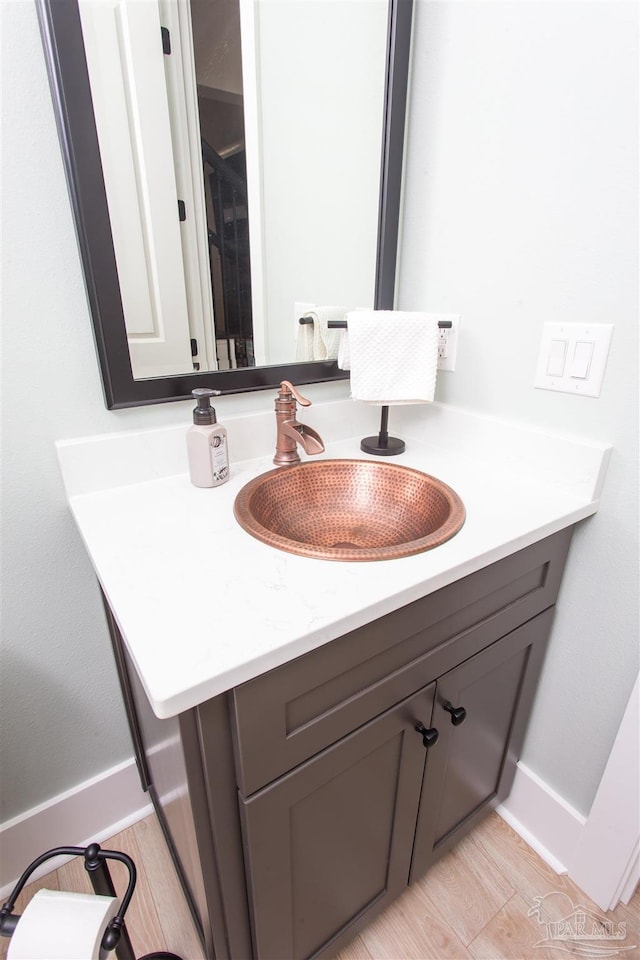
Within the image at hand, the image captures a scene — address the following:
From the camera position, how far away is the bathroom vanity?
0.55 metres

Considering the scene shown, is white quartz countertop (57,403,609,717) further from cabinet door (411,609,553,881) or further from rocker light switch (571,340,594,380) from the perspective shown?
cabinet door (411,609,553,881)

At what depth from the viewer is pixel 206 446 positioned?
2.78 ft

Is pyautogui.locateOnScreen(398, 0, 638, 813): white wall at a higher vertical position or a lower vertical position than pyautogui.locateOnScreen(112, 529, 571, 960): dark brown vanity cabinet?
higher

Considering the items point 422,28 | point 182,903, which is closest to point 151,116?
point 422,28

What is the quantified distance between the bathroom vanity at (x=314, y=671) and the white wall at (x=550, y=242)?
0.07m

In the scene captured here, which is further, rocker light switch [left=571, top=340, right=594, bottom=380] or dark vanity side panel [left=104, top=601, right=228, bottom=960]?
rocker light switch [left=571, top=340, right=594, bottom=380]

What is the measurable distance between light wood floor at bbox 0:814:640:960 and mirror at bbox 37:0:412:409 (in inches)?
42.3

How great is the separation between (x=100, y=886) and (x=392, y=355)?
1.02 meters

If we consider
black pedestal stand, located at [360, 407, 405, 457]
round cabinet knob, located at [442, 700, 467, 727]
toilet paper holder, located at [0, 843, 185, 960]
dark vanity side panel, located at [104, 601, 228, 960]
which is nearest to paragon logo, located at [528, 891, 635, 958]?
round cabinet knob, located at [442, 700, 467, 727]

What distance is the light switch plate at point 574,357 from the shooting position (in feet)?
2.63

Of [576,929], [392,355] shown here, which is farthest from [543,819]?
[392,355]

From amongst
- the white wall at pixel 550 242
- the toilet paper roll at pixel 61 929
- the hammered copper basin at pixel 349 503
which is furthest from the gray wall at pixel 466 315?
the toilet paper roll at pixel 61 929

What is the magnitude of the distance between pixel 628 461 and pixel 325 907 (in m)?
0.93

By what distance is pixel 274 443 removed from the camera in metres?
1.05
